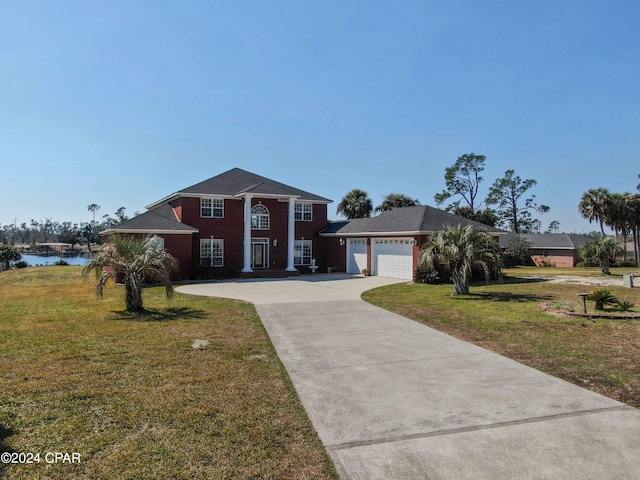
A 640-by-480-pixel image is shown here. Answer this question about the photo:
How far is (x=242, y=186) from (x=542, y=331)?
22.3m

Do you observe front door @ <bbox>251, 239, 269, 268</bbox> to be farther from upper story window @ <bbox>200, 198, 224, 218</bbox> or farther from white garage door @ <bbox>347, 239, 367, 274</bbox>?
white garage door @ <bbox>347, 239, 367, 274</bbox>

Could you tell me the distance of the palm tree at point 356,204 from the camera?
4244 centimetres

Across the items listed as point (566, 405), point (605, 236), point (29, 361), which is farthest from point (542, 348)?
point (605, 236)

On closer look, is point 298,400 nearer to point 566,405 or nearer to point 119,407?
point 119,407

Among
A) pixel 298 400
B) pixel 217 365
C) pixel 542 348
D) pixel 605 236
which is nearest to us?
pixel 298 400

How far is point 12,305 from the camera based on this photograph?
43.6 feet

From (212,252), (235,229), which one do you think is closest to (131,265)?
(212,252)

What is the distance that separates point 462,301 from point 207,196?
17.4m

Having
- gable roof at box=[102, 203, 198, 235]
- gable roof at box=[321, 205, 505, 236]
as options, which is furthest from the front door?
gable roof at box=[321, 205, 505, 236]

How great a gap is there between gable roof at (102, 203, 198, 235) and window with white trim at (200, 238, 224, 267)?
141 centimetres

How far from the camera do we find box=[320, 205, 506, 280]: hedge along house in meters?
23.1

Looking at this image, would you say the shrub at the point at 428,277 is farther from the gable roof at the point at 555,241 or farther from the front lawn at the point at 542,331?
the gable roof at the point at 555,241

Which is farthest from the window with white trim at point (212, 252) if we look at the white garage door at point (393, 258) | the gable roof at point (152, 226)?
the white garage door at point (393, 258)

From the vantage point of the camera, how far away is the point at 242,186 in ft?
92.5
